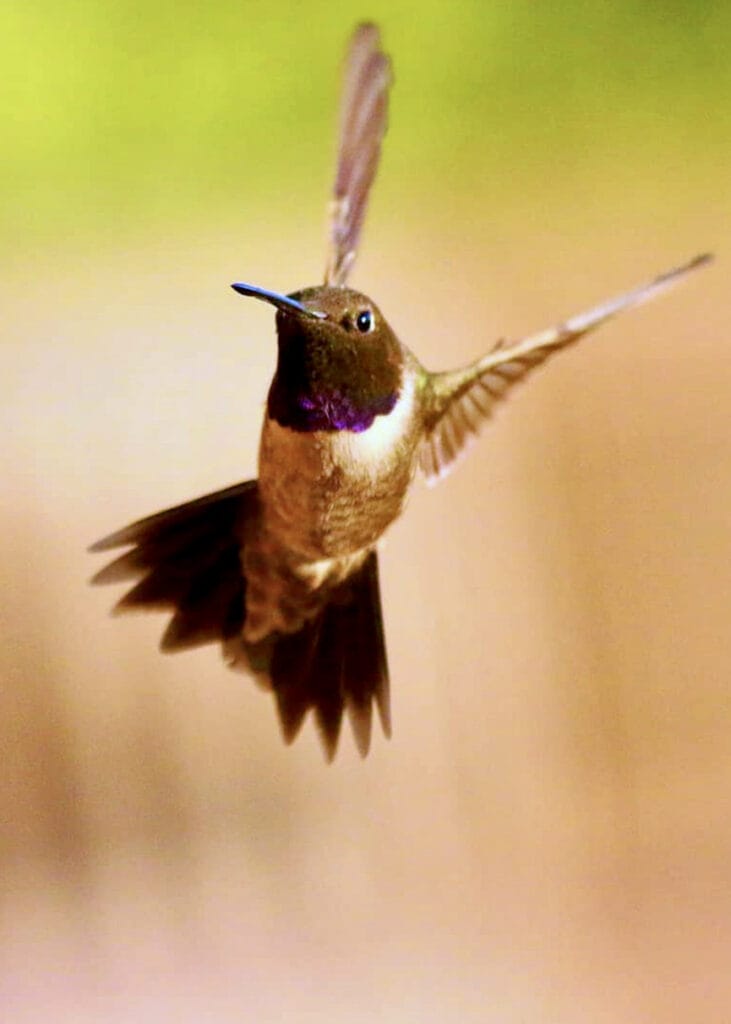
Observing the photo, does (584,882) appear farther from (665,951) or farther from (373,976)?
(373,976)

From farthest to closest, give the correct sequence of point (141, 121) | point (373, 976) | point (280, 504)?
point (373, 976) → point (141, 121) → point (280, 504)

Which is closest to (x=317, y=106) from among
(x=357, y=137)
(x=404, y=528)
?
(x=404, y=528)

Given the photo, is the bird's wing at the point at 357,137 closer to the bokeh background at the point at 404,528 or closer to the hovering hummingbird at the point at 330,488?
the hovering hummingbird at the point at 330,488

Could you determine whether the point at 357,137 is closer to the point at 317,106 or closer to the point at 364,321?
the point at 364,321

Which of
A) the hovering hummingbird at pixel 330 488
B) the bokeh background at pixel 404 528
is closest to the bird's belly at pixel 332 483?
the hovering hummingbird at pixel 330 488

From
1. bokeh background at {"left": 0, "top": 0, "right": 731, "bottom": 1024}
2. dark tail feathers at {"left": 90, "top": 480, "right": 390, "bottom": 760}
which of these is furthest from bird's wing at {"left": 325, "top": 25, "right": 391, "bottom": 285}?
bokeh background at {"left": 0, "top": 0, "right": 731, "bottom": 1024}

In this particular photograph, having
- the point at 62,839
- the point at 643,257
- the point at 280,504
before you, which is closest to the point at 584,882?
the point at 62,839

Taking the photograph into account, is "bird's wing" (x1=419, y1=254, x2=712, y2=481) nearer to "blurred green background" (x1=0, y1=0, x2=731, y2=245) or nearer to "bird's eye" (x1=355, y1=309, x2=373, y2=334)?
"bird's eye" (x1=355, y1=309, x2=373, y2=334)
